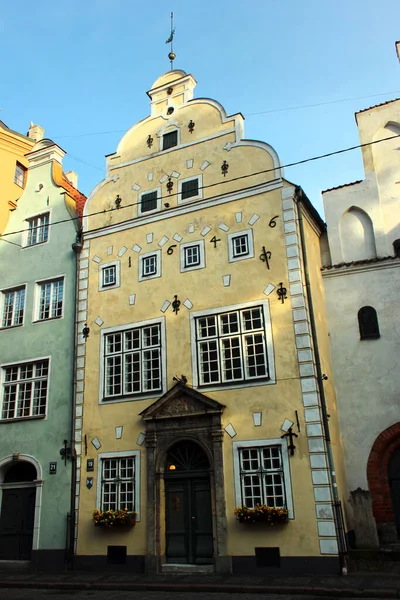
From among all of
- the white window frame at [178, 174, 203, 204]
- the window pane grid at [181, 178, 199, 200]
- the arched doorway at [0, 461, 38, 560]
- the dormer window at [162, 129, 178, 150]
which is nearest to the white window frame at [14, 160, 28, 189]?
the dormer window at [162, 129, 178, 150]

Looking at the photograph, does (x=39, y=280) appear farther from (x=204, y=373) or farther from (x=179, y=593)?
(x=179, y=593)

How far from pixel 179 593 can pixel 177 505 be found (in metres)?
2.93

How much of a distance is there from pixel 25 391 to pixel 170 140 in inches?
387

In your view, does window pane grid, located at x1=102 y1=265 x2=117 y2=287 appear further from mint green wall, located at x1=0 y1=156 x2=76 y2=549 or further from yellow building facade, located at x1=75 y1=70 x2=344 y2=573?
mint green wall, located at x1=0 y1=156 x2=76 y2=549

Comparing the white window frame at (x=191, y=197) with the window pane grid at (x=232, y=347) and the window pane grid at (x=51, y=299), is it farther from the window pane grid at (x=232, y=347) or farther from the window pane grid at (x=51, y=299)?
the window pane grid at (x=51, y=299)

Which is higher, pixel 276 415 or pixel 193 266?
pixel 193 266

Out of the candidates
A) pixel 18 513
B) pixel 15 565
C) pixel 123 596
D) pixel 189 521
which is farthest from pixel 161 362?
pixel 15 565

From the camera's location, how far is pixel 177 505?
14625 mm

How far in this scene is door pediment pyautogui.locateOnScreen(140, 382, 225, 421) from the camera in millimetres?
14602

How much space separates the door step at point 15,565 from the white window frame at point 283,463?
7120mm

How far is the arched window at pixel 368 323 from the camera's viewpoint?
15727 mm

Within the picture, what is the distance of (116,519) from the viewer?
577 inches

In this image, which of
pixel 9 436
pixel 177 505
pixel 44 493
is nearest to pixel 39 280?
pixel 9 436

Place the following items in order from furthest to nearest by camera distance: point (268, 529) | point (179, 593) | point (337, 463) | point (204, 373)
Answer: point (204, 373) → point (337, 463) → point (268, 529) → point (179, 593)
